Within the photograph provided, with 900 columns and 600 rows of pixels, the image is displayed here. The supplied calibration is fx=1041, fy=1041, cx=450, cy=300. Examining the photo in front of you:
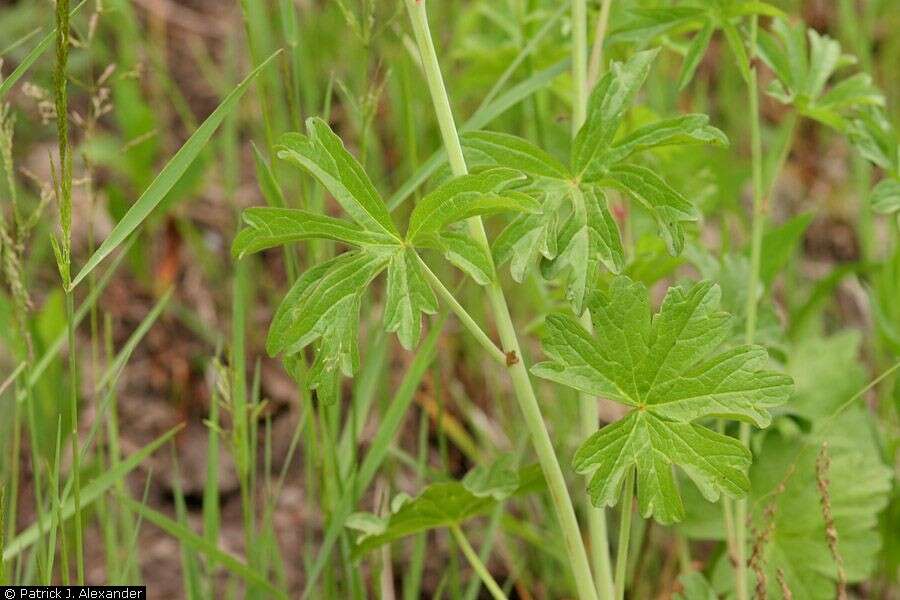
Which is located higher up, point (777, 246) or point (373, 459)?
point (777, 246)

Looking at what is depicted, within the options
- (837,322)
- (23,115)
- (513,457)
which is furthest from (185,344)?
(837,322)

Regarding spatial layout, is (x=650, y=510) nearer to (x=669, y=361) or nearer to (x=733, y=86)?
(x=669, y=361)

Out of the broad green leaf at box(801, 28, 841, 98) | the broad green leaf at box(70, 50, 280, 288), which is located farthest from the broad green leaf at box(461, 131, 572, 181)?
the broad green leaf at box(801, 28, 841, 98)

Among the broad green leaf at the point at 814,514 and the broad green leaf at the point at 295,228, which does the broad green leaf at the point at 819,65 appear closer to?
the broad green leaf at the point at 814,514

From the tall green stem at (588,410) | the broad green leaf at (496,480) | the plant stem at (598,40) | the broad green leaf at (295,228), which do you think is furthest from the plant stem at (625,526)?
the plant stem at (598,40)

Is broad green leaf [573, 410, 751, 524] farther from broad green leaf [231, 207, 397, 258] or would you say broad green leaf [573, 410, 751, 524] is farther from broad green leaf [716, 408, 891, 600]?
broad green leaf [716, 408, 891, 600]

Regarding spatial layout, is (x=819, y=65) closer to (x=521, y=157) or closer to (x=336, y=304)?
(x=521, y=157)

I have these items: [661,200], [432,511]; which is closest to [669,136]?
[661,200]
